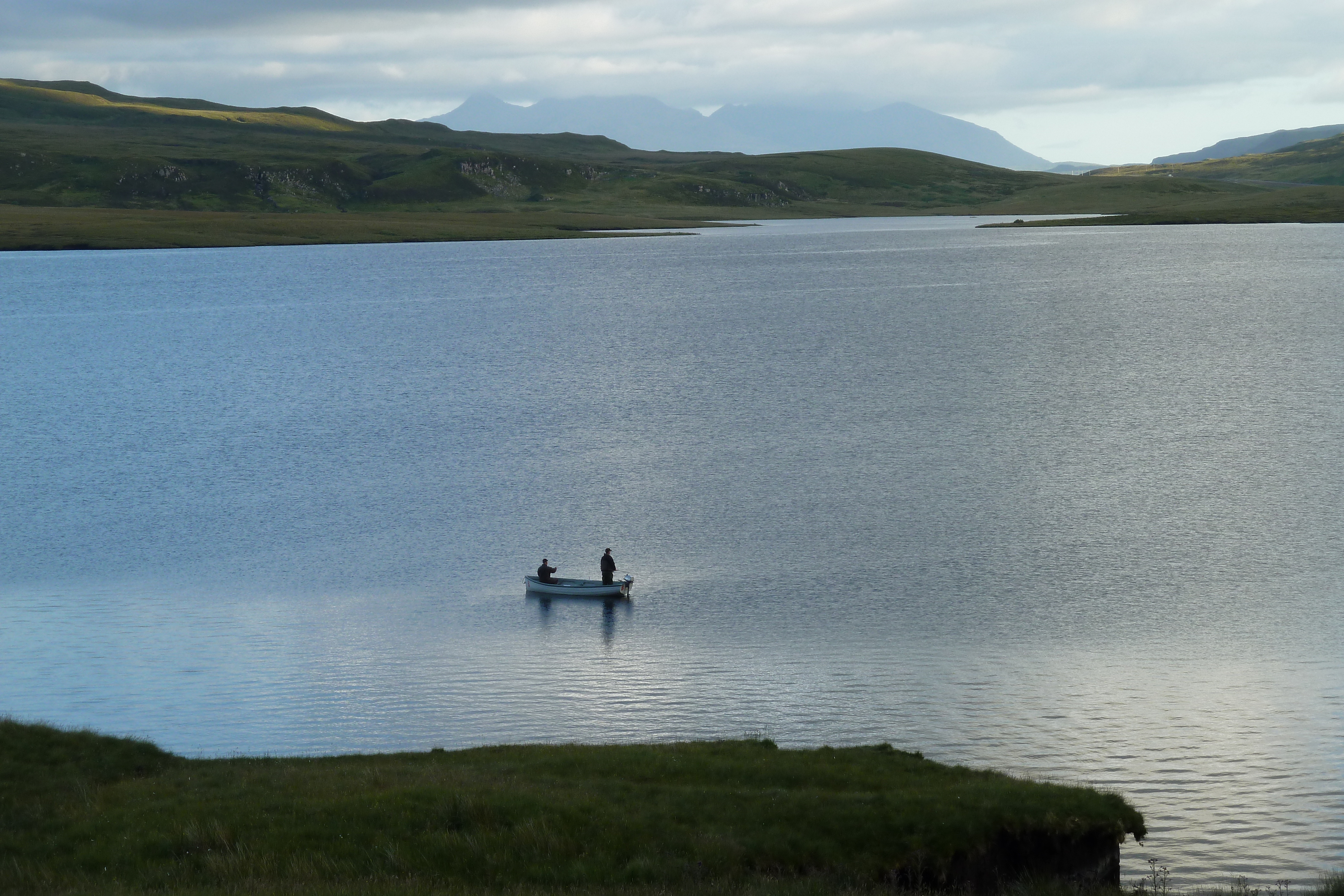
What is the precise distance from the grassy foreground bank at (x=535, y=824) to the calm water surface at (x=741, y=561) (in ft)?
17.0

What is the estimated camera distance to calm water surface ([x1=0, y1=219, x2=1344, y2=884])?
34594 millimetres

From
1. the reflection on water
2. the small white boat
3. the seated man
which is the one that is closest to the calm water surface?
the reflection on water

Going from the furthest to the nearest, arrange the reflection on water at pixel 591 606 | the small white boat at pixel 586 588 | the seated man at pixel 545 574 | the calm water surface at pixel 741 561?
the seated man at pixel 545 574 < the small white boat at pixel 586 588 < the reflection on water at pixel 591 606 < the calm water surface at pixel 741 561

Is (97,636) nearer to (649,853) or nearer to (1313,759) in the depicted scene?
(649,853)

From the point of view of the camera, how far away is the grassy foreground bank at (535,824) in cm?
2069

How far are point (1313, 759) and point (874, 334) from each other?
92561mm

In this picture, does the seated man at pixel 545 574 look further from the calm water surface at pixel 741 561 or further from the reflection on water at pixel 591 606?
the calm water surface at pixel 741 561

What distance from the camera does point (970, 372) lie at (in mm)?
96562

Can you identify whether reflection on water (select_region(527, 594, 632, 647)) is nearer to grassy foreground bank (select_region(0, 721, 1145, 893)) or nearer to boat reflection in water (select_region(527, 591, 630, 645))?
boat reflection in water (select_region(527, 591, 630, 645))

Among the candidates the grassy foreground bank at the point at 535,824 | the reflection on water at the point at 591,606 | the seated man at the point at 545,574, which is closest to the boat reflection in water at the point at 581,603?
the reflection on water at the point at 591,606

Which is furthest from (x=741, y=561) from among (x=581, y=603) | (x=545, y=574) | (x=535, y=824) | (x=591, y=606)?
(x=535, y=824)

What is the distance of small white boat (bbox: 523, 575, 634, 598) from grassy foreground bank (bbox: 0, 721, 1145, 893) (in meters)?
19.6

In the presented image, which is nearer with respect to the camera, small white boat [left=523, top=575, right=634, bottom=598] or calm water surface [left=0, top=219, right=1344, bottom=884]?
calm water surface [left=0, top=219, right=1344, bottom=884]

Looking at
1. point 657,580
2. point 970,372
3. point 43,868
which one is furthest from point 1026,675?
point 970,372
